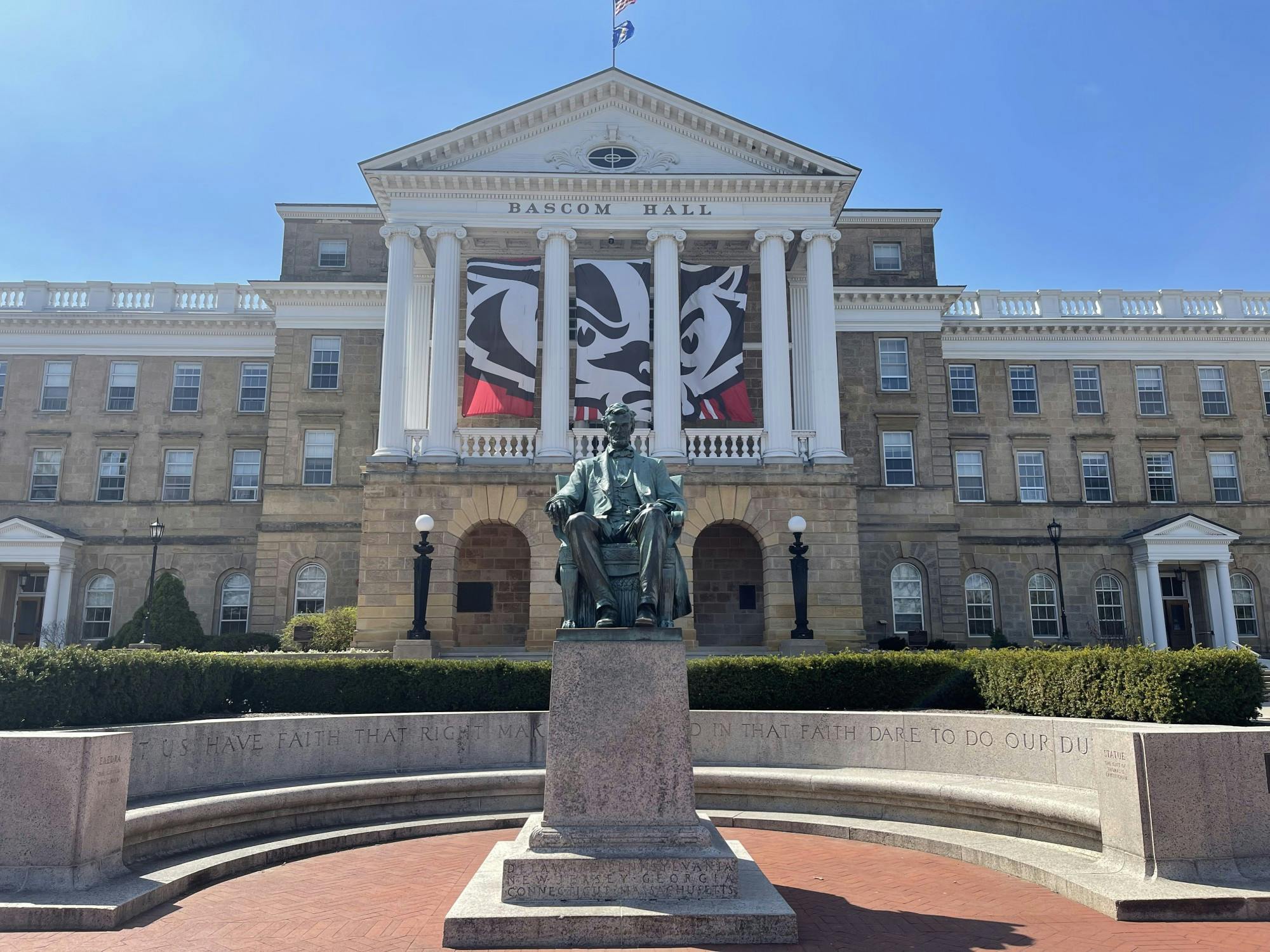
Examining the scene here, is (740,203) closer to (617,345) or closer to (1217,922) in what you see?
(617,345)

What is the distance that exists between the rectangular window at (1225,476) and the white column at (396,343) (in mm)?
30623

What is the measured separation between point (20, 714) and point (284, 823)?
3.12m

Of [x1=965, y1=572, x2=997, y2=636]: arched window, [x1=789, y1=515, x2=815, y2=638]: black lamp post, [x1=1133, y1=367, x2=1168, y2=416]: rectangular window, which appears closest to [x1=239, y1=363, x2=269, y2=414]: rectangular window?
[x1=789, y1=515, x2=815, y2=638]: black lamp post

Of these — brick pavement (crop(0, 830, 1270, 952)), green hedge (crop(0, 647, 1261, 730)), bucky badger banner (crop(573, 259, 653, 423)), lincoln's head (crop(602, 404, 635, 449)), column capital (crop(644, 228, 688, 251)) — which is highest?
column capital (crop(644, 228, 688, 251))

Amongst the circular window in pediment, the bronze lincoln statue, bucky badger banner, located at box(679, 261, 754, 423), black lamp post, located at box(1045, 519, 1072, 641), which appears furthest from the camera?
black lamp post, located at box(1045, 519, 1072, 641)

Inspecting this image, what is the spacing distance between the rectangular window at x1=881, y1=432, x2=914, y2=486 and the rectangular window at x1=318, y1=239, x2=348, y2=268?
21.0 m

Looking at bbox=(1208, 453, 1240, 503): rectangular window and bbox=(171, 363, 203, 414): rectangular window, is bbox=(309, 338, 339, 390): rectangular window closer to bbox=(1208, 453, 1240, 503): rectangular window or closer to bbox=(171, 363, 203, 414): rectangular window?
bbox=(171, 363, 203, 414): rectangular window

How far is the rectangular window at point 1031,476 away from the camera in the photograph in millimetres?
37156

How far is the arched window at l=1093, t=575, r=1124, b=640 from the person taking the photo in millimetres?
35906

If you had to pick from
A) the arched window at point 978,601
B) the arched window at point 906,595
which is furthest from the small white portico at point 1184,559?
the arched window at point 906,595

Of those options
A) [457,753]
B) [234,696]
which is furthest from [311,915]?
[234,696]

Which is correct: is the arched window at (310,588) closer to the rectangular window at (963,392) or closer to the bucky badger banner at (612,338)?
the bucky badger banner at (612,338)

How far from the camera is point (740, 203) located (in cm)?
2923

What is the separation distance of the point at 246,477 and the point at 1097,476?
3219 centimetres
